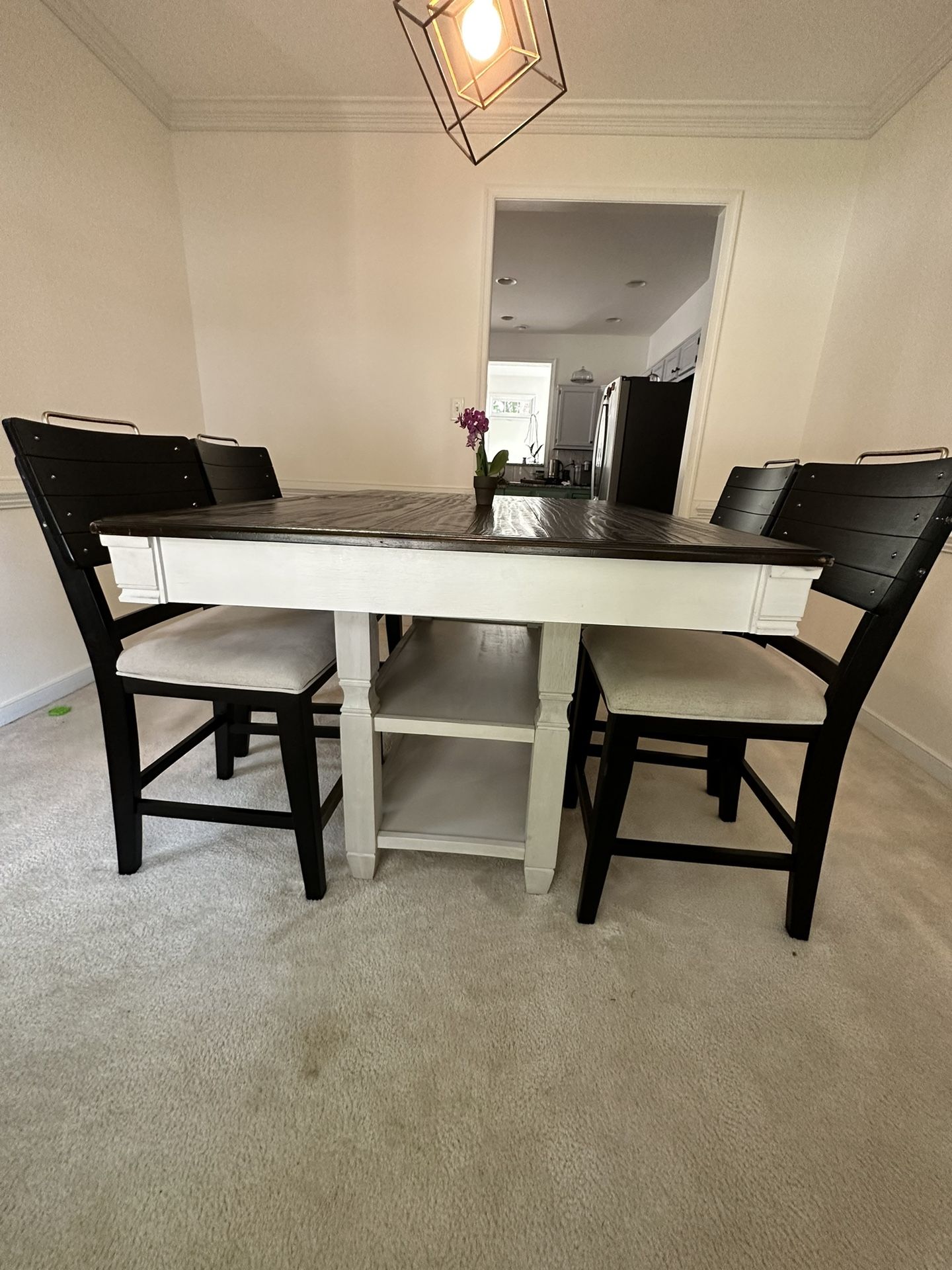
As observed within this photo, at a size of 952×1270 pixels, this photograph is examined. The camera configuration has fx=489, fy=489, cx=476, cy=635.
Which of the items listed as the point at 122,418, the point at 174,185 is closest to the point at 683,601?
the point at 122,418

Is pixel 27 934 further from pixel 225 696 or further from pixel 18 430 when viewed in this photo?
pixel 18 430

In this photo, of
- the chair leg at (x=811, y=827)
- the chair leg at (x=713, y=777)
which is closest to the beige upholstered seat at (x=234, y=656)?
the chair leg at (x=811, y=827)

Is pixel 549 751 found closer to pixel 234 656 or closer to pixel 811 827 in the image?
pixel 811 827

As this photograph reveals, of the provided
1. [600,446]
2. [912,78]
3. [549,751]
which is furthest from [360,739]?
[600,446]

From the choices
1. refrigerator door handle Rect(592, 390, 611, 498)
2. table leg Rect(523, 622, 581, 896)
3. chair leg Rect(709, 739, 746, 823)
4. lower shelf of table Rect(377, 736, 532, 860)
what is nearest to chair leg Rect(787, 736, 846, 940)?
chair leg Rect(709, 739, 746, 823)

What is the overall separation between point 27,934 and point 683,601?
4.70ft

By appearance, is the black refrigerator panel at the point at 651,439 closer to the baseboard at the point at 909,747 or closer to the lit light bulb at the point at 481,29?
the baseboard at the point at 909,747

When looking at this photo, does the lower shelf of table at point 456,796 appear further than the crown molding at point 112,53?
No

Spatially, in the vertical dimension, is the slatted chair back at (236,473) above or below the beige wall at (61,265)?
below

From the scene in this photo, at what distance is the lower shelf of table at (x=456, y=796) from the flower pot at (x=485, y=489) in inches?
28.1

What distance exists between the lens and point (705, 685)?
3.11 ft

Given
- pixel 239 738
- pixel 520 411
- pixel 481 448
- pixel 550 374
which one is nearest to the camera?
pixel 481 448

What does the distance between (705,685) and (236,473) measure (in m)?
Answer: 1.56

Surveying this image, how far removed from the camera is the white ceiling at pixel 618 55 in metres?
1.92
